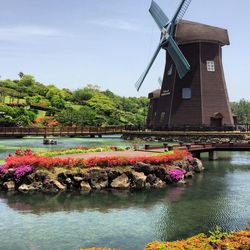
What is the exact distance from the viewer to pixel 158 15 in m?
60.3

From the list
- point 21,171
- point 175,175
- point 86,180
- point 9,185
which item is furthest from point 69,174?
point 175,175

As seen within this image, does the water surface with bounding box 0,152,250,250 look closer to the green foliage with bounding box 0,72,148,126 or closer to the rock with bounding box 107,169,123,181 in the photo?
the rock with bounding box 107,169,123,181

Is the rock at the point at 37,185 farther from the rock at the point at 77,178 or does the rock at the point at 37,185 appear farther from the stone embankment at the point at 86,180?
the rock at the point at 77,178

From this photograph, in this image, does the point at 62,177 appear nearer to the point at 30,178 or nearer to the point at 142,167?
the point at 30,178

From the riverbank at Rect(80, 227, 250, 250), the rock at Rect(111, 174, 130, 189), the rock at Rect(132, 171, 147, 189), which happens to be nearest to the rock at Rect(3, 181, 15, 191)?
the rock at Rect(111, 174, 130, 189)

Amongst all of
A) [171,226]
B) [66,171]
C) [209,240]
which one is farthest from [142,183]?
[209,240]

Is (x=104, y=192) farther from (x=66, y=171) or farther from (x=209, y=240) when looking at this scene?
(x=209, y=240)

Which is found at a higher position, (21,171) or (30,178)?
(21,171)

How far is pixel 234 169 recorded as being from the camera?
29594 mm

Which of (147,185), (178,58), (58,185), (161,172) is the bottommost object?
(147,185)

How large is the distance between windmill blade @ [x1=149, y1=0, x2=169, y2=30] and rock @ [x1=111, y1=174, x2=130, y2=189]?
42481 millimetres

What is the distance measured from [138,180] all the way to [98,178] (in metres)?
2.29

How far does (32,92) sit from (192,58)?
76.2 m

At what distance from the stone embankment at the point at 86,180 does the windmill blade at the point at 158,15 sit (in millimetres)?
41888
